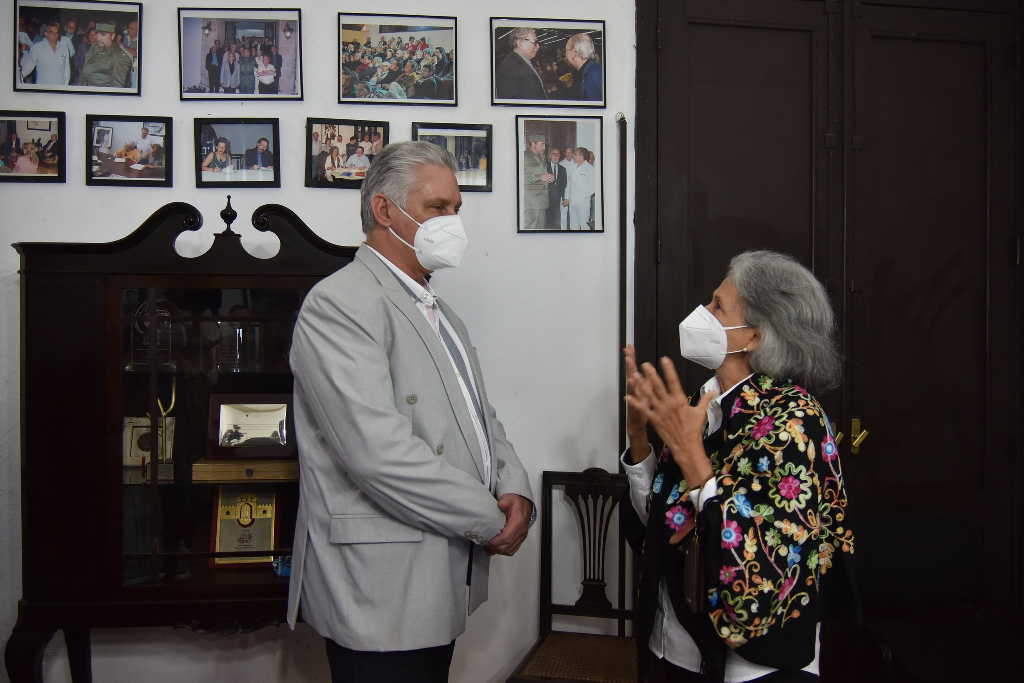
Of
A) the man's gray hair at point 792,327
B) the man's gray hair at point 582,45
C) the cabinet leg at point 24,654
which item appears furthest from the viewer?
the man's gray hair at point 582,45

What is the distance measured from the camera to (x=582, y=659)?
6.82 feet

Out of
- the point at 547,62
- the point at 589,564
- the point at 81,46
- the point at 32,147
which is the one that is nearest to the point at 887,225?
the point at 547,62

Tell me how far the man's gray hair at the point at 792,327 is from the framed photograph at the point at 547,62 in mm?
1203

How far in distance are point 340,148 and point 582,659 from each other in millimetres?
1712

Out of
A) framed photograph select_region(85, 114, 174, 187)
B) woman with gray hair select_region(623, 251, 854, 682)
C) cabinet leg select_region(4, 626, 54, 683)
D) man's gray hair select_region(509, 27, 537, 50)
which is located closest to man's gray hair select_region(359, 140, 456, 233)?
woman with gray hair select_region(623, 251, 854, 682)

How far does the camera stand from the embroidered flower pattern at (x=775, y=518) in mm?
1215

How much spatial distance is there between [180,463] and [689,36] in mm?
2069

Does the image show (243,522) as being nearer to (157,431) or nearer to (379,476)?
(157,431)

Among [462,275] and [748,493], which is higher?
[462,275]

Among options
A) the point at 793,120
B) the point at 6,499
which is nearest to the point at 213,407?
the point at 6,499

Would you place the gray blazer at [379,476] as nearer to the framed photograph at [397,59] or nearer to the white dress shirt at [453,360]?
the white dress shirt at [453,360]

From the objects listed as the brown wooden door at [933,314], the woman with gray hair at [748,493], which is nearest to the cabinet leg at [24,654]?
the woman with gray hair at [748,493]

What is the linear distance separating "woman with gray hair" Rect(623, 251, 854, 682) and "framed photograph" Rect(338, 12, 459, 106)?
4.29 ft

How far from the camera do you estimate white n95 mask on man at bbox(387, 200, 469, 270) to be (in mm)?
1665
